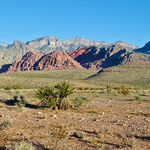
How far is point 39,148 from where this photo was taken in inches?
199

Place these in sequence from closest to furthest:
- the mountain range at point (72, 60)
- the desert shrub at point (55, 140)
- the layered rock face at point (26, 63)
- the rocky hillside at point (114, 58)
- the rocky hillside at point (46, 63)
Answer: the desert shrub at point (55, 140), the rocky hillside at point (114, 58), the mountain range at point (72, 60), the rocky hillside at point (46, 63), the layered rock face at point (26, 63)

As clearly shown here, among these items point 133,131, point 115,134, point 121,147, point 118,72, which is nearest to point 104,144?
point 121,147

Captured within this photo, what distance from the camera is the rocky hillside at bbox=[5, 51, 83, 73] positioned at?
151 metres

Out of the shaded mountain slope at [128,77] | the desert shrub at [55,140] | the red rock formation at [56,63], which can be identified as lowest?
the desert shrub at [55,140]

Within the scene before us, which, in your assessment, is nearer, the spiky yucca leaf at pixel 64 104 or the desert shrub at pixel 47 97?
the spiky yucca leaf at pixel 64 104

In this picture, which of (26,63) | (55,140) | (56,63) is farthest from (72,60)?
(55,140)

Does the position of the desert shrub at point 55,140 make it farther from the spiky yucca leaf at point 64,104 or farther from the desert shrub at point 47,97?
the desert shrub at point 47,97

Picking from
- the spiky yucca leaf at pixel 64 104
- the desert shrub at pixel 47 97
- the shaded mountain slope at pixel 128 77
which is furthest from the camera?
the shaded mountain slope at pixel 128 77

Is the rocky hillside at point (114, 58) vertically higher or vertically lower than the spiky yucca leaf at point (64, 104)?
higher

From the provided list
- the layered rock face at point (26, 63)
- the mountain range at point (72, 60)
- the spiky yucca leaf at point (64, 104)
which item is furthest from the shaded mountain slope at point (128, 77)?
the layered rock face at point (26, 63)

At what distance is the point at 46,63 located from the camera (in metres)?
157

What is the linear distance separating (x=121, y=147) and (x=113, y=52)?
171 m

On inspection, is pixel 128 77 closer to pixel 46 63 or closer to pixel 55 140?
pixel 55 140

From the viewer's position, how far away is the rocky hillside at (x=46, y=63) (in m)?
151
